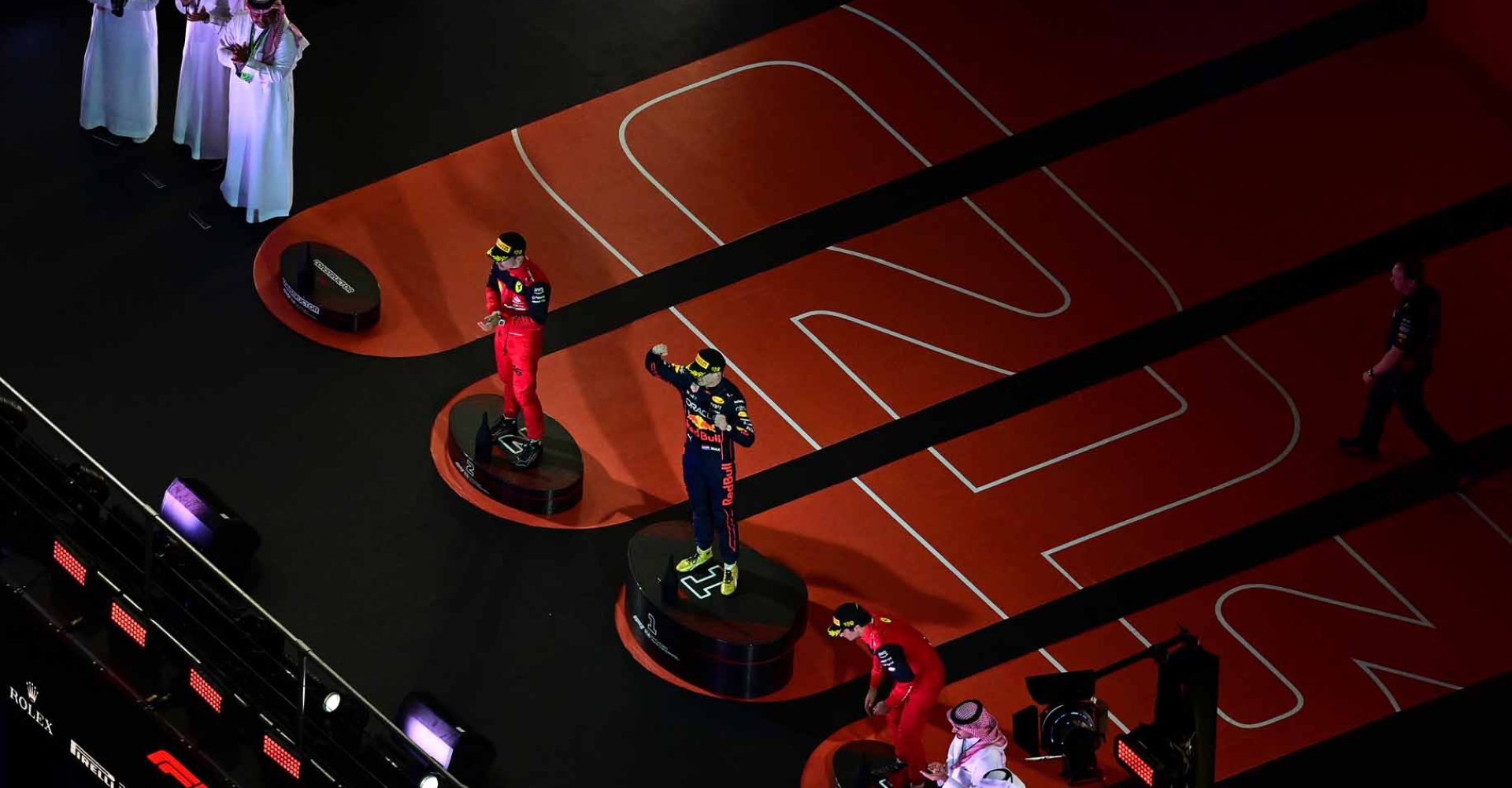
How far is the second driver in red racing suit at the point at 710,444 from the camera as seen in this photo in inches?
637

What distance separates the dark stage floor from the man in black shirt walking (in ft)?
4.83

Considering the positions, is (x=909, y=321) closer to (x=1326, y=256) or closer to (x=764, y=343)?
(x=764, y=343)

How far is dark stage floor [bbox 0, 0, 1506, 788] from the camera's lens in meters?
16.5

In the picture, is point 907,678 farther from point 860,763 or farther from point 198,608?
point 198,608

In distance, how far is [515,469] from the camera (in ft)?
57.6

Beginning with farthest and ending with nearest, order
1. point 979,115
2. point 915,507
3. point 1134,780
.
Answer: point 979,115
point 915,507
point 1134,780

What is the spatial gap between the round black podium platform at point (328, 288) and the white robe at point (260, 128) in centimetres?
75

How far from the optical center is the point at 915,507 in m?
18.1

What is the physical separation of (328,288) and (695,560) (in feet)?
12.1

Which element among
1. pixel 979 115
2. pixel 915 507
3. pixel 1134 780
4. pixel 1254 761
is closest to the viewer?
pixel 1134 780

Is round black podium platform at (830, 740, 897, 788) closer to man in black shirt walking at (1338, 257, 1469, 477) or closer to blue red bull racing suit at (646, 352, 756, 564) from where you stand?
blue red bull racing suit at (646, 352, 756, 564)

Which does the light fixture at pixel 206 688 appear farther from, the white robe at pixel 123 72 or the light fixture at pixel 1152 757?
the white robe at pixel 123 72

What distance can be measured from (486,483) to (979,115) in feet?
18.8

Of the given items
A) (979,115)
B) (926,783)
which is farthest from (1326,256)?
(926,783)
